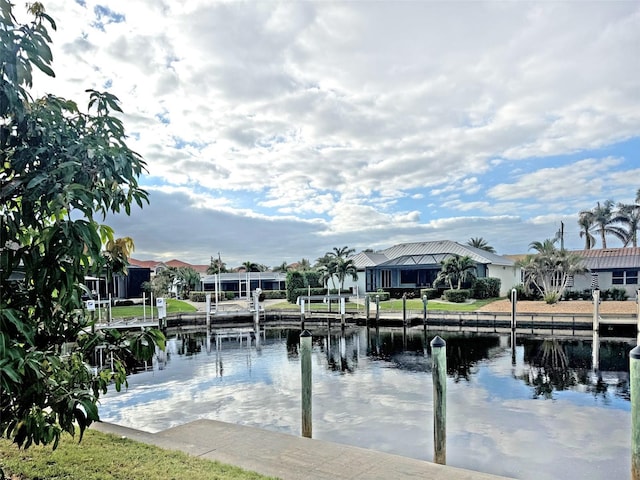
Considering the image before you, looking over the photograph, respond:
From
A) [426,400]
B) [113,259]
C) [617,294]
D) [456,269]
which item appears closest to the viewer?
[113,259]

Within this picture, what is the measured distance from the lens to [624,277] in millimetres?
36375

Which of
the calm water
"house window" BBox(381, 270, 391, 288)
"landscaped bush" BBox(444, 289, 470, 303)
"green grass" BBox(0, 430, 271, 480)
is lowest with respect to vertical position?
the calm water

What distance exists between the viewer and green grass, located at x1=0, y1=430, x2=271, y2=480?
515cm

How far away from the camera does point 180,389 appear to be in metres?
13.9

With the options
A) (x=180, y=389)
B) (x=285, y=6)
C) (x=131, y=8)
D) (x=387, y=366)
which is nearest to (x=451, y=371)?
(x=387, y=366)

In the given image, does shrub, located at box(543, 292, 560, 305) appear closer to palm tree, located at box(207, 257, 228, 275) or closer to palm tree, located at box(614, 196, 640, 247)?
palm tree, located at box(614, 196, 640, 247)

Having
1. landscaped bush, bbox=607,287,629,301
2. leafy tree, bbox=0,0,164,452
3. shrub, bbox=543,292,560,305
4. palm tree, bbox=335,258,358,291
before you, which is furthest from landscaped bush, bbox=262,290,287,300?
leafy tree, bbox=0,0,164,452

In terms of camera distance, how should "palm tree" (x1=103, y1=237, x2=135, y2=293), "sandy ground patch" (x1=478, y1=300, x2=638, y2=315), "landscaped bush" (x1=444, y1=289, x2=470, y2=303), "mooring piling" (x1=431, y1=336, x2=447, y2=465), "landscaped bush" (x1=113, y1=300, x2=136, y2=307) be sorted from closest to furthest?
"palm tree" (x1=103, y1=237, x2=135, y2=293) → "mooring piling" (x1=431, y1=336, x2=447, y2=465) → "sandy ground patch" (x1=478, y1=300, x2=638, y2=315) → "landscaped bush" (x1=444, y1=289, x2=470, y2=303) → "landscaped bush" (x1=113, y1=300, x2=136, y2=307)

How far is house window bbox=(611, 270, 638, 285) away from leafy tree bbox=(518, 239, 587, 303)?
2.95 meters

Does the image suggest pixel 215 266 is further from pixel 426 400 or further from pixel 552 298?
pixel 426 400

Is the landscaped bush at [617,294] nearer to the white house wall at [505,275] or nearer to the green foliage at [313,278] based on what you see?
the white house wall at [505,275]

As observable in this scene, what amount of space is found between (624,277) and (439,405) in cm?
3599

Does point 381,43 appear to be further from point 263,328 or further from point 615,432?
point 263,328

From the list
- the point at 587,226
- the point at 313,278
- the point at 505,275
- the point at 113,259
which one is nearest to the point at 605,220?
the point at 587,226
